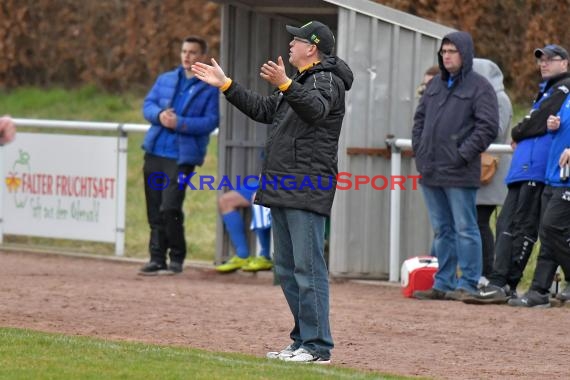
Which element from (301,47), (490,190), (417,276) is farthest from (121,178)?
(301,47)

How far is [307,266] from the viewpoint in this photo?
8555 millimetres

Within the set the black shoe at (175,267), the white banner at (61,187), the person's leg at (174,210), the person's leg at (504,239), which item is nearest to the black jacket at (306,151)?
the person's leg at (504,239)

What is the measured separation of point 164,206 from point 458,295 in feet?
10.6

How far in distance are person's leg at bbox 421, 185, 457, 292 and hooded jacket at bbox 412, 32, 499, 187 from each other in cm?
18

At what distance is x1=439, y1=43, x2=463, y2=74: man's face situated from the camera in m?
11.9

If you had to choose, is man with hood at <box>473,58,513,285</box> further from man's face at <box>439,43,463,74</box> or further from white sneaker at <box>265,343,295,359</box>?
white sneaker at <box>265,343,295,359</box>

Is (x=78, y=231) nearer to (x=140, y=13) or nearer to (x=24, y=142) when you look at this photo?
(x=24, y=142)

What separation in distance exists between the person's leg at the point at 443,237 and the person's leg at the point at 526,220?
54 centimetres

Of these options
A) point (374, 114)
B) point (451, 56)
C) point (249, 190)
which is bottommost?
point (249, 190)

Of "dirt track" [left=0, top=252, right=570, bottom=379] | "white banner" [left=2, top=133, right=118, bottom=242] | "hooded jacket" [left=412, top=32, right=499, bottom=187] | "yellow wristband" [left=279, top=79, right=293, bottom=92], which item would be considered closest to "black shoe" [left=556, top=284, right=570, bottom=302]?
"dirt track" [left=0, top=252, right=570, bottom=379]

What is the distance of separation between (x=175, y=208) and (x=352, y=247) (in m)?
1.74

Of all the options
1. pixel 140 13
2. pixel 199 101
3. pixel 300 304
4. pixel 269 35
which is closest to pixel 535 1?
pixel 269 35

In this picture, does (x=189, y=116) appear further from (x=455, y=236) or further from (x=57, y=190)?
(x=455, y=236)

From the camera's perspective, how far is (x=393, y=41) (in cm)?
1345
